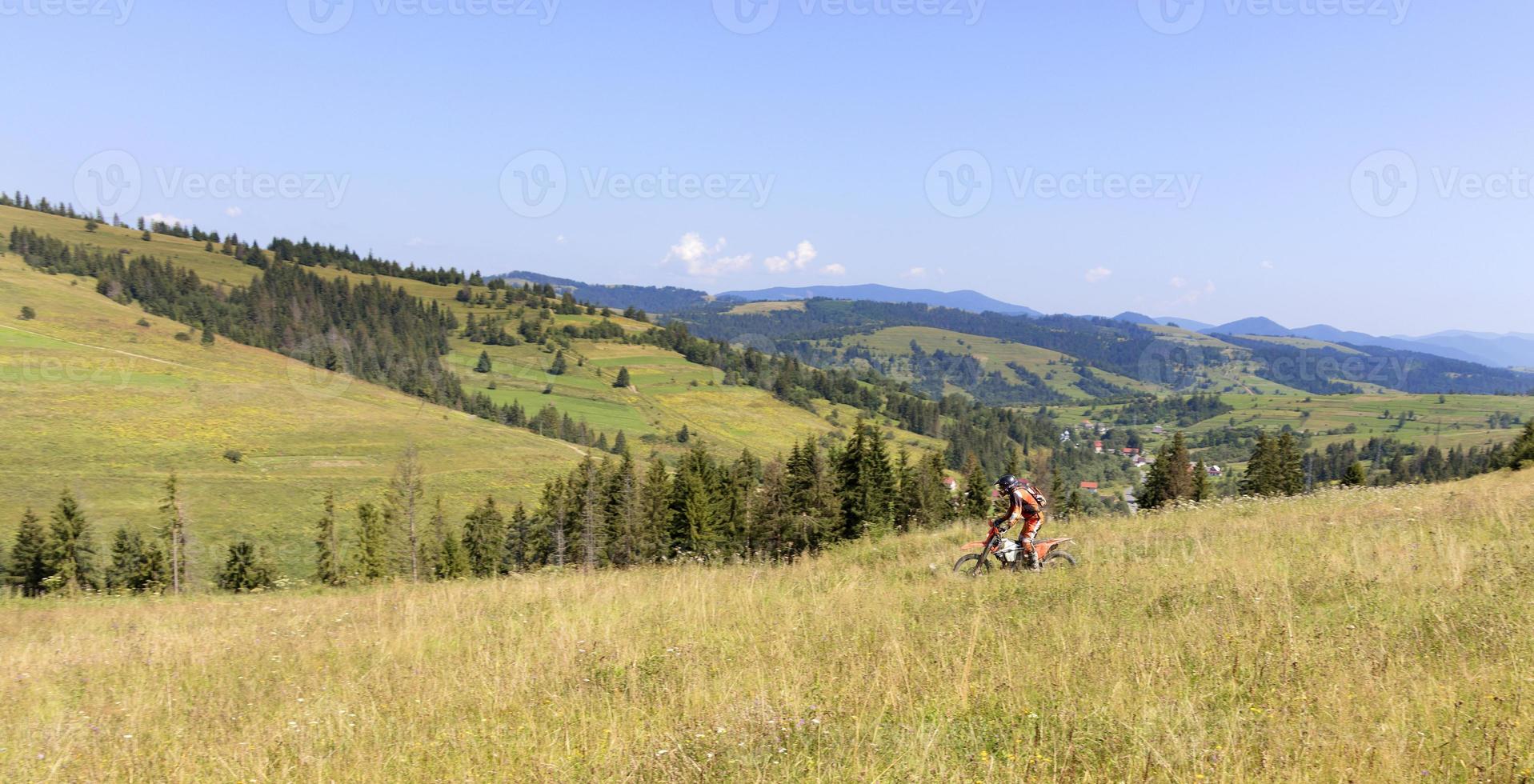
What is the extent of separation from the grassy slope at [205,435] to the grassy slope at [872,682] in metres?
62.2

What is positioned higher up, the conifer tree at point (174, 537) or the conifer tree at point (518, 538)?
the conifer tree at point (174, 537)

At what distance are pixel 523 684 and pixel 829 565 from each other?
8.42 m

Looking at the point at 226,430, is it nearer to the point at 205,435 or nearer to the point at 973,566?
the point at 205,435

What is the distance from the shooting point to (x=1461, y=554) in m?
7.52

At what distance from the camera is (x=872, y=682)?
507 centimetres

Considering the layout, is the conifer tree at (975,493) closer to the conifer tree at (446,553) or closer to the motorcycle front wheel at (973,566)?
the conifer tree at (446,553)

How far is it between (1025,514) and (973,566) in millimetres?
1197

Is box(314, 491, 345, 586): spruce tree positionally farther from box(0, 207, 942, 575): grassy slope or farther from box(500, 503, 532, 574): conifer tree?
box(500, 503, 532, 574): conifer tree

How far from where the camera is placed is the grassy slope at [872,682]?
3873 mm

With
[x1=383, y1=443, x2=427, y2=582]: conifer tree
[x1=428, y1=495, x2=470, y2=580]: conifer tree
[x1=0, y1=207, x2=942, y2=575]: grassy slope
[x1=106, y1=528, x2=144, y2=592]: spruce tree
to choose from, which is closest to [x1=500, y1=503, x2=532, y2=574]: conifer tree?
[x1=428, y1=495, x2=470, y2=580]: conifer tree

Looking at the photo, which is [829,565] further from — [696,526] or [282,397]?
[282,397]

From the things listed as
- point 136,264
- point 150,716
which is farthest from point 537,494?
point 136,264

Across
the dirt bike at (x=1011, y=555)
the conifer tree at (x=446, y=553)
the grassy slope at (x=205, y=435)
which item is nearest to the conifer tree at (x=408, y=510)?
the conifer tree at (x=446, y=553)

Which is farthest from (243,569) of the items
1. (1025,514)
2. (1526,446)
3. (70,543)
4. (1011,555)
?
(1526,446)
